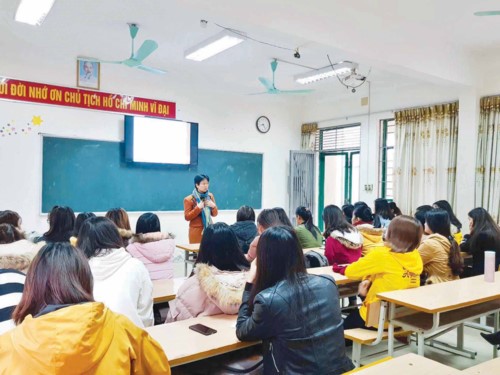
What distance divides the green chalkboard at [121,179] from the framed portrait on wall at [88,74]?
0.81m

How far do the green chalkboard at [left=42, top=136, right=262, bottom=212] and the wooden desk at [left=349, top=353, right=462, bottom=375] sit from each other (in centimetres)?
518

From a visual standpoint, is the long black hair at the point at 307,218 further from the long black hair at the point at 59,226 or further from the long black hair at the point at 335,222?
the long black hair at the point at 59,226

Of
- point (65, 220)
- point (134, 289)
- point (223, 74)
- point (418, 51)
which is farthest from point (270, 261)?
point (223, 74)

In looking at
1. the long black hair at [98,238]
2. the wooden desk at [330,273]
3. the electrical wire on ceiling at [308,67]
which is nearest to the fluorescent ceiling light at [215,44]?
the electrical wire on ceiling at [308,67]

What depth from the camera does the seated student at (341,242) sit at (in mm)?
3596

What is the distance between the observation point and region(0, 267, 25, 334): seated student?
1.60 m

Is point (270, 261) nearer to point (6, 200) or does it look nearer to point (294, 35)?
point (294, 35)

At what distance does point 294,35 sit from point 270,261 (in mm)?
2811

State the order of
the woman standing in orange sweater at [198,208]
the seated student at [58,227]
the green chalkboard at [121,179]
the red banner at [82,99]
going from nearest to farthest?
1. the seated student at [58,227]
2. the woman standing in orange sweater at [198,208]
3. the red banner at [82,99]
4. the green chalkboard at [121,179]

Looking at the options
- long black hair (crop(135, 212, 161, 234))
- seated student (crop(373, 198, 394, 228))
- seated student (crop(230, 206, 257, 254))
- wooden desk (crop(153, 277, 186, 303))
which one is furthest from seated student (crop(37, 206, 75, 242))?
seated student (crop(373, 198, 394, 228))

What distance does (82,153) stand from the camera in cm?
591

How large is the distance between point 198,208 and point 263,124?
321cm

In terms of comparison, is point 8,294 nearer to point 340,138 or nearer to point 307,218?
point 307,218

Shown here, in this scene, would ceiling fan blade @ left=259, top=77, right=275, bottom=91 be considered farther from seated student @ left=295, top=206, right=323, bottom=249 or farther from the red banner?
seated student @ left=295, top=206, right=323, bottom=249
